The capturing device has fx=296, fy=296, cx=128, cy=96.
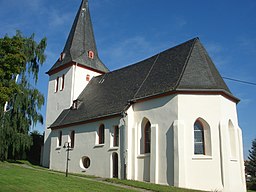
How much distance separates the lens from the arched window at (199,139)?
19188 mm

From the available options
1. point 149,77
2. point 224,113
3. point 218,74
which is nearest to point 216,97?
point 224,113

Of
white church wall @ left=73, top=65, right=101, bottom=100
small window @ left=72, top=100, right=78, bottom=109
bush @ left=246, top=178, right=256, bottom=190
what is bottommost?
bush @ left=246, top=178, right=256, bottom=190

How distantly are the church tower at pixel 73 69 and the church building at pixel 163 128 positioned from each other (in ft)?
10.6

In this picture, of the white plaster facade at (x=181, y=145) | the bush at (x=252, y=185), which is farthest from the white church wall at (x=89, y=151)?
the bush at (x=252, y=185)

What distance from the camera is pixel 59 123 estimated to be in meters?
29.4

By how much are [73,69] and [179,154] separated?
58.2 feet

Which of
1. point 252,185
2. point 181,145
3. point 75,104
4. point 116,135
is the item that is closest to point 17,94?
point 75,104

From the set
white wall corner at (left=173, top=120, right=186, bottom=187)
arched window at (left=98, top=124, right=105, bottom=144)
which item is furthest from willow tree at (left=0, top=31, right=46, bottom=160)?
white wall corner at (left=173, top=120, right=186, bottom=187)

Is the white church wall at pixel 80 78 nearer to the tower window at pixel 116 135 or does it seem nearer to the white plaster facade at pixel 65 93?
the white plaster facade at pixel 65 93

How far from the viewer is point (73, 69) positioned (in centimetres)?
3206

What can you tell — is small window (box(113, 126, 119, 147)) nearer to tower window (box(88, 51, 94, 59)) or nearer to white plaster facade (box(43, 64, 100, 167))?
white plaster facade (box(43, 64, 100, 167))

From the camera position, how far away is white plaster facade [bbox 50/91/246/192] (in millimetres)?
18156

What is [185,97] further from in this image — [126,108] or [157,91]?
[126,108]

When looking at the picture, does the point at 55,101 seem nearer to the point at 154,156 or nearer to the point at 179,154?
the point at 154,156
